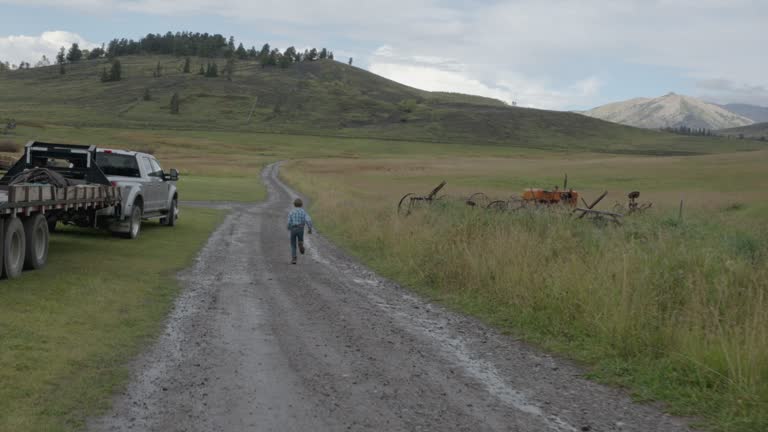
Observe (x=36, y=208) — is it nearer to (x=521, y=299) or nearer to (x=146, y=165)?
(x=521, y=299)

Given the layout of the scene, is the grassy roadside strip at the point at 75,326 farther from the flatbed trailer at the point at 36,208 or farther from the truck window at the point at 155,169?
the truck window at the point at 155,169

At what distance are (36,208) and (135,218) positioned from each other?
23.8 ft

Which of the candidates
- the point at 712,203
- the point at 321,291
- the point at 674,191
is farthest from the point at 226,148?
the point at 321,291

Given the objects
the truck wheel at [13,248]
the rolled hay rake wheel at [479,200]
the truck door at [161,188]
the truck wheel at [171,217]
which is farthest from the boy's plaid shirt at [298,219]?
the truck wheel at [171,217]

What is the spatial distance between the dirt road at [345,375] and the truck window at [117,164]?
975 centimetres

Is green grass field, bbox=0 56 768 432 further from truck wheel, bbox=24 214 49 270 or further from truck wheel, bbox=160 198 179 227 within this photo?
truck wheel, bbox=160 198 179 227

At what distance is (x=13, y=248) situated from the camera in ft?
40.3

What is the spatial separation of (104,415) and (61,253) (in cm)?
1088

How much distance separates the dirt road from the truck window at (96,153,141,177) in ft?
32.0

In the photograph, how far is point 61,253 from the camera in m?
16.0

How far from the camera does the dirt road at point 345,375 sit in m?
6.30

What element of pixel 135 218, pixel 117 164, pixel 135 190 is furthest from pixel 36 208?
pixel 117 164

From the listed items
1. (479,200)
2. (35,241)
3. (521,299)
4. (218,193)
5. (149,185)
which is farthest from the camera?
(218,193)

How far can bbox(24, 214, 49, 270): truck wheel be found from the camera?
13016 millimetres
